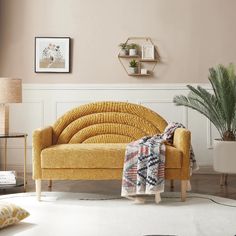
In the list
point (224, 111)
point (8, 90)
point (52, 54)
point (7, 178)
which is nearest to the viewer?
point (7, 178)

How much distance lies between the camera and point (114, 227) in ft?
10.6

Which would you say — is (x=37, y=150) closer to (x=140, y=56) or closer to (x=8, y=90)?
(x=8, y=90)

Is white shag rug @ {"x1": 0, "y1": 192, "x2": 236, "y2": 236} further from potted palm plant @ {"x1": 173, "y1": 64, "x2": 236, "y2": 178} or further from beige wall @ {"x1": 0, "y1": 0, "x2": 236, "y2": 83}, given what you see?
beige wall @ {"x1": 0, "y1": 0, "x2": 236, "y2": 83}

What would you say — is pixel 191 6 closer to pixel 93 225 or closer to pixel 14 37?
pixel 14 37

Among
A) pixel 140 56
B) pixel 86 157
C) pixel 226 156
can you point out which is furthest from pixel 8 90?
pixel 226 156

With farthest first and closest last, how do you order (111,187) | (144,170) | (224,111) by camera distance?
1. (224,111)
2. (111,187)
3. (144,170)

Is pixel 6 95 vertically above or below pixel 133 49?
below

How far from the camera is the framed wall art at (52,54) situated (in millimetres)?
5879

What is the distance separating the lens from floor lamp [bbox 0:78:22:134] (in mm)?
4730

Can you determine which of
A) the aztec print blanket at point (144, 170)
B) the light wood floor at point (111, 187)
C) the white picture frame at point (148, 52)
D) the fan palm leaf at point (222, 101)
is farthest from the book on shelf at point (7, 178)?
the white picture frame at point (148, 52)

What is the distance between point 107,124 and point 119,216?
153 cm

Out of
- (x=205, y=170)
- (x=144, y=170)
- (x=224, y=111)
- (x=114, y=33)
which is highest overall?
(x=114, y=33)

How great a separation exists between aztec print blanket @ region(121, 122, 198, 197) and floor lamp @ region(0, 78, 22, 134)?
1398 mm

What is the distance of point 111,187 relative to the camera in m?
4.95
